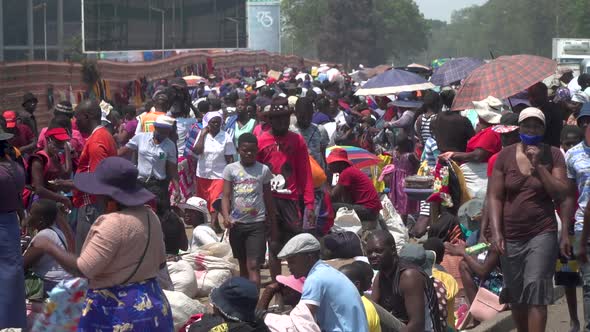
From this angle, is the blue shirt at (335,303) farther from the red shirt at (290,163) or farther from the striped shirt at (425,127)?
the striped shirt at (425,127)

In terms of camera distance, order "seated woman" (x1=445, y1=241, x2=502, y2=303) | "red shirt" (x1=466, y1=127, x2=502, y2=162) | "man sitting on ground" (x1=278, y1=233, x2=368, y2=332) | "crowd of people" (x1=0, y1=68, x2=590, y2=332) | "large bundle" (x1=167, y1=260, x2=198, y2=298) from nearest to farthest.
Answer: "crowd of people" (x1=0, y1=68, x2=590, y2=332), "man sitting on ground" (x1=278, y1=233, x2=368, y2=332), "seated woman" (x1=445, y1=241, x2=502, y2=303), "large bundle" (x1=167, y1=260, x2=198, y2=298), "red shirt" (x1=466, y1=127, x2=502, y2=162)

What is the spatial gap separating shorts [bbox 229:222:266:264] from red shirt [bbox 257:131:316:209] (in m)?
0.34

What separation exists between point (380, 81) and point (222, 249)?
30.4 ft

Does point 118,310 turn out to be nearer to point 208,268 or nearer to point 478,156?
point 208,268

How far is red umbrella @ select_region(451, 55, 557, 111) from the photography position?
11.3 meters

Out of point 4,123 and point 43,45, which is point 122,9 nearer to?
point 43,45

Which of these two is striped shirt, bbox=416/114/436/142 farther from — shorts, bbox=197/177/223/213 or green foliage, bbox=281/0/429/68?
green foliage, bbox=281/0/429/68

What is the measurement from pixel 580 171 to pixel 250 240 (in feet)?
8.79

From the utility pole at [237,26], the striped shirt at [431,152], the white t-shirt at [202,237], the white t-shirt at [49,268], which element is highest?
the utility pole at [237,26]

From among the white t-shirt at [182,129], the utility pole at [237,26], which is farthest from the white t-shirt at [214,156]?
the utility pole at [237,26]

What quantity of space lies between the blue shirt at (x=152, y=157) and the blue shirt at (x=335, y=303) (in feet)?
15.1

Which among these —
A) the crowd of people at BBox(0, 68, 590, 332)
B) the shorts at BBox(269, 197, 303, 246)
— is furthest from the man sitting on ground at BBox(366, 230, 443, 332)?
the shorts at BBox(269, 197, 303, 246)

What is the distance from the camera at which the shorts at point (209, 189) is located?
12.2 metres

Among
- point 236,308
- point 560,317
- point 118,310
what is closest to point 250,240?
point 560,317
